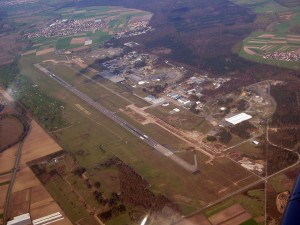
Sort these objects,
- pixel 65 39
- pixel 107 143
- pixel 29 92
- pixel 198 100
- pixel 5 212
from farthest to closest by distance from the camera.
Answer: pixel 65 39 < pixel 29 92 < pixel 198 100 < pixel 107 143 < pixel 5 212

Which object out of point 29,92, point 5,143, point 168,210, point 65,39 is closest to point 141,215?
point 168,210

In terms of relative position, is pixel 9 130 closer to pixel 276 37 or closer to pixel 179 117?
pixel 179 117

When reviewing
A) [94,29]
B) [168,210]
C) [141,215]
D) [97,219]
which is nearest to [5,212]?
[97,219]

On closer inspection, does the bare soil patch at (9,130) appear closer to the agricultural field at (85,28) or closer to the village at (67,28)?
the agricultural field at (85,28)

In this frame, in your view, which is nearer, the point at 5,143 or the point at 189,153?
the point at 189,153

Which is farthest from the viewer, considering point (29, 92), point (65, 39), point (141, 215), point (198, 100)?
point (65, 39)

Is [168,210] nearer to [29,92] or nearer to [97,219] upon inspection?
[97,219]

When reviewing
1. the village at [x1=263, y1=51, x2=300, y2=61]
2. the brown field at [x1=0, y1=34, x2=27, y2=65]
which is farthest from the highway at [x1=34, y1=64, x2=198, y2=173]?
the village at [x1=263, y1=51, x2=300, y2=61]
